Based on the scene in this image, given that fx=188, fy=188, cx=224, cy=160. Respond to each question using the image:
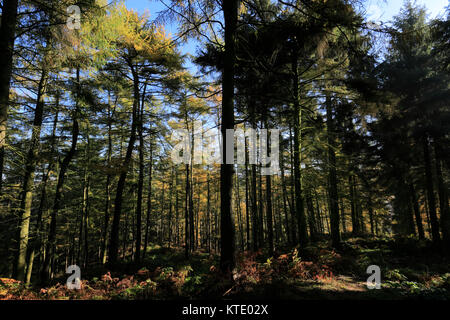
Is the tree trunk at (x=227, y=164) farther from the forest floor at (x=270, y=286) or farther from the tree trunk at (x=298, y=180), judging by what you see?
the tree trunk at (x=298, y=180)

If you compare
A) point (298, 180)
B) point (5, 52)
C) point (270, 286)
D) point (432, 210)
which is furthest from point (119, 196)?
point (432, 210)

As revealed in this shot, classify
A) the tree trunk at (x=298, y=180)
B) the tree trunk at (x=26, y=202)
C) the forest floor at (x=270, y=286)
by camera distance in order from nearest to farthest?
1. the forest floor at (x=270, y=286)
2. the tree trunk at (x=26, y=202)
3. the tree trunk at (x=298, y=180)

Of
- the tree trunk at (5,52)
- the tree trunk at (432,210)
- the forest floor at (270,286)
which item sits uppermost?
the tree trunk at (5,52)

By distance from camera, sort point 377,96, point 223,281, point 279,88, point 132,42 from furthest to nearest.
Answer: point 132,42
point 279,88
point 377,96
point 223,281

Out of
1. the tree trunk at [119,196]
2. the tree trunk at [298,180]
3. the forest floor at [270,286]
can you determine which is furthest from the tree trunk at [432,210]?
the tree trunk at [119,196]

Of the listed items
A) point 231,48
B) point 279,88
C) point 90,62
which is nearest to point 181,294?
point 231,48

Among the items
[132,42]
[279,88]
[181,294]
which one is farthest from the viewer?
[132,42]

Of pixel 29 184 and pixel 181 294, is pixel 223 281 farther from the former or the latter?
pixel 29 184

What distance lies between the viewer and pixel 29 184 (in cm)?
752

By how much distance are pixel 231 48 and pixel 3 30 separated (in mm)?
5484

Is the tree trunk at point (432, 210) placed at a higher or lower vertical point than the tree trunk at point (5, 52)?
lower

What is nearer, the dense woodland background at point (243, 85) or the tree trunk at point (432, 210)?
the dense woodland background at point (243, 85)

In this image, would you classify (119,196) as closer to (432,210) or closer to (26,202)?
(26,202)

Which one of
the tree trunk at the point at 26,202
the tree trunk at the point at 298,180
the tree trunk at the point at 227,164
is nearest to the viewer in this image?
the tree trunk at the point at 227,164
